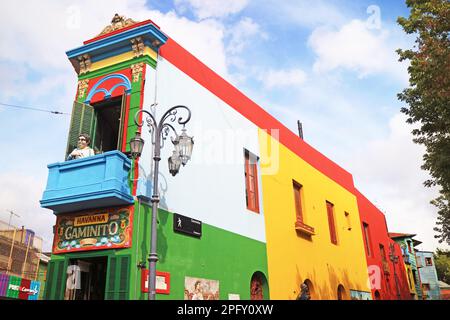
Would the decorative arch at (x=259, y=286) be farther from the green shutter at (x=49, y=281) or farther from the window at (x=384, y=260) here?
the window at (x=384, y=260)

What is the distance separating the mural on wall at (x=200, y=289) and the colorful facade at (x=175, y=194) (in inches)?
0.9

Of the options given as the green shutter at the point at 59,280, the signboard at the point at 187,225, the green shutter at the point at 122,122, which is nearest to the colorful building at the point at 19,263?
the green shutter at the point at 59,280

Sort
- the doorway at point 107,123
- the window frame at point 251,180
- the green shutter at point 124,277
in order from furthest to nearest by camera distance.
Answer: the window frame at point 251,180 → the doorway at point 107,123 → the green shutter at point 124,277

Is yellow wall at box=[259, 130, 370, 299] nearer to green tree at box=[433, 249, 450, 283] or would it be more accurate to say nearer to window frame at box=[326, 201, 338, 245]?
window frame at box=[326, 201, 338, 245]

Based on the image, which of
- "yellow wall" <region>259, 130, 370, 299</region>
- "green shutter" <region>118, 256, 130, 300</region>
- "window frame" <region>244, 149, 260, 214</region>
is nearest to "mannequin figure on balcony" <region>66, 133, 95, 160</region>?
"green shutter" <region>118, 256, 130, 300</region>

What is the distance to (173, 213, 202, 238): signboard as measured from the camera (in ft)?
29.9

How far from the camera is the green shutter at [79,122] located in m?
9.25

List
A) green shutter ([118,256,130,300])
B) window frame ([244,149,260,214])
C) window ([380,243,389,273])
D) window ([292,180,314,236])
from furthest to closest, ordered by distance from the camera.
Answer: window ([380,243,389,273]) < window ([292,180,314,236]) < window frame ([244,149,260,214]) < green shutter ([118,256,130,300])

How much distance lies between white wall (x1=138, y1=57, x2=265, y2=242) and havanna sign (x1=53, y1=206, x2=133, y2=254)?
767mm

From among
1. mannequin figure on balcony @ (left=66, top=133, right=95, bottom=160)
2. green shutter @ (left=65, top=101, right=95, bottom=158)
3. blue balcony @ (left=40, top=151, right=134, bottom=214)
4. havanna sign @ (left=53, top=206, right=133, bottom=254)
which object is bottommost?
havanna sign @ (left=53, top=206, right=133, bottom=254)

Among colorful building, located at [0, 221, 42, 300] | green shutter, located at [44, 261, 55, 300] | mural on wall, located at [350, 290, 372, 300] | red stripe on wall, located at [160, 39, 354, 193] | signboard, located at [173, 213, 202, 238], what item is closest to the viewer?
green shutter, located at [44, 261, 55, 300]

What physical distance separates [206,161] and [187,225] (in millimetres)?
2245

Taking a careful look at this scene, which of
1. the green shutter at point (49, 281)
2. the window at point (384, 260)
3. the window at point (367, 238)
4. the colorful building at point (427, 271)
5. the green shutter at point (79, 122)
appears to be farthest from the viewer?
the colorful building at point (427, 271)

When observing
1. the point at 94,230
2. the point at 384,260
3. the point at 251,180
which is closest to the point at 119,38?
the point at 94,230
